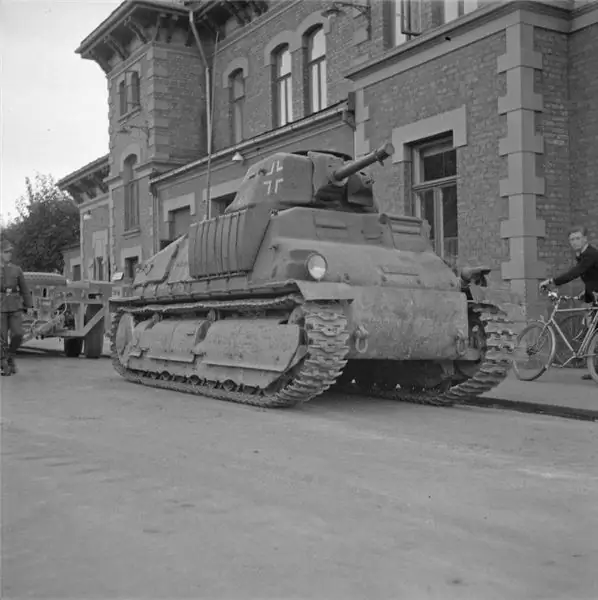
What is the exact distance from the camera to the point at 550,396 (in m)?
9.59

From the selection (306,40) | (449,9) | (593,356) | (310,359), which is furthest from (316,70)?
(310,359)

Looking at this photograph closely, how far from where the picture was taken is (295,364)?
851cm

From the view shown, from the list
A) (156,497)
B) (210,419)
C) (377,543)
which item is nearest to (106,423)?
(210,419)

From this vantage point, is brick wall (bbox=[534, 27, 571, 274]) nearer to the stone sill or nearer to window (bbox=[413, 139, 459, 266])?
window (bbox=[413, 139, 459, 266])

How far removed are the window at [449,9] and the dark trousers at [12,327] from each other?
7895mm

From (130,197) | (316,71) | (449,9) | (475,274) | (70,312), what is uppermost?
(316,71)

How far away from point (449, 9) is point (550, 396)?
24.6 ft

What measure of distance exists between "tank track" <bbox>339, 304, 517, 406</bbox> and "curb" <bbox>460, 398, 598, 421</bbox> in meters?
0.28

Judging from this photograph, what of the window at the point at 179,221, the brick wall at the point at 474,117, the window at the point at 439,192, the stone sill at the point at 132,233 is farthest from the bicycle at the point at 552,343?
the stone sill at the point at 132,233

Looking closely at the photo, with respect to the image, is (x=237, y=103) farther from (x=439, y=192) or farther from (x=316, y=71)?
(x=439, y=192)

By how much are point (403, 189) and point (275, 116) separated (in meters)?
6.40

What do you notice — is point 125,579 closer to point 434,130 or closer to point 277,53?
point 434,130

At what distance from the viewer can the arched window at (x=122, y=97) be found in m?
26.3

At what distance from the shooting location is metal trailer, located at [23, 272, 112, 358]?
16953mm
